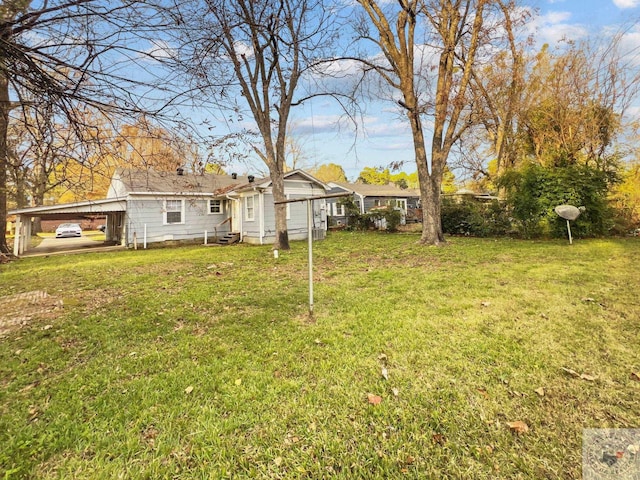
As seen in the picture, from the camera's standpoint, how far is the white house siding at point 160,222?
14449 millimetres

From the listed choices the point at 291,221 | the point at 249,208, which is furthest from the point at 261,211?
the point at 291,221

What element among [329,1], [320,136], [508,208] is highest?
[329,1]

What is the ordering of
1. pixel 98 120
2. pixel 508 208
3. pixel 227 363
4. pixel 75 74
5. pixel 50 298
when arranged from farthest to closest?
pixel 508 208, pixel 50 298, pixel 227 363, pixel 98 120, pixel 75 74

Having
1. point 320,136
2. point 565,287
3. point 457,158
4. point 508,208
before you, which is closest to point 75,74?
point 565,287

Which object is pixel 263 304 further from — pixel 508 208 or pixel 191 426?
pixel 508 208

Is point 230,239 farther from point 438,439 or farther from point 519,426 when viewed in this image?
point 519,426

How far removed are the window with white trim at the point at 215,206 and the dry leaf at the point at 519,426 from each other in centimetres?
1701

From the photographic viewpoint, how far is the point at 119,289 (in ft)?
20.4

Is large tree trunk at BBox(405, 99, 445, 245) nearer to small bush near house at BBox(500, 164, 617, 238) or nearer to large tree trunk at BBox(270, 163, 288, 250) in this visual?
small bush near house at BBox(500, 164, 617, 238)

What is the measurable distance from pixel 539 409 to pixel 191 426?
256 cm

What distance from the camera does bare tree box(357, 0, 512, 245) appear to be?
35.2 ft

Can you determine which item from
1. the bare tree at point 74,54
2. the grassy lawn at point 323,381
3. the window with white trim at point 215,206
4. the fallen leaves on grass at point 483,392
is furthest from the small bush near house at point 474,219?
the bare tree at point 74,54

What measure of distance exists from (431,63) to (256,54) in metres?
6.74

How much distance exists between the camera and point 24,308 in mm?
5020
